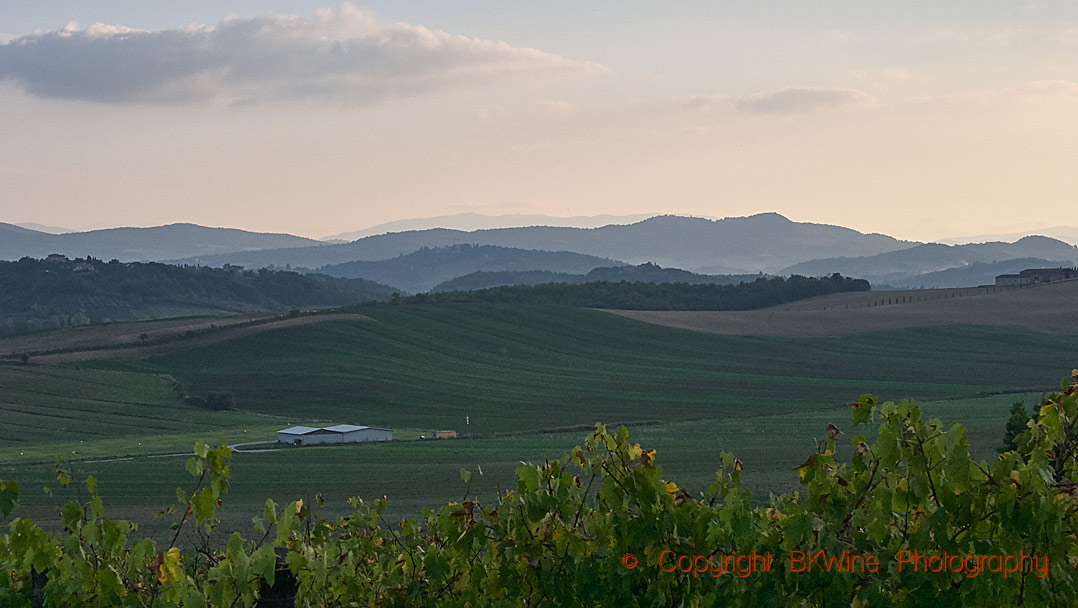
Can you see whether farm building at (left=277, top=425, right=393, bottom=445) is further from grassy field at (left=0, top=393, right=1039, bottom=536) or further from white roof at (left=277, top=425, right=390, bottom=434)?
grassy field at (left=0, top=393, right=1039, bottom=536)

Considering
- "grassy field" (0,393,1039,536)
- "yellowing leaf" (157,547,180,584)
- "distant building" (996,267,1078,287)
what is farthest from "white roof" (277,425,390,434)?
"distant building" (996,267,1078,287)

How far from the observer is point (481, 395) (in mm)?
77938

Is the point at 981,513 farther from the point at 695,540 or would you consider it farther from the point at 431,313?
the point at 431,313

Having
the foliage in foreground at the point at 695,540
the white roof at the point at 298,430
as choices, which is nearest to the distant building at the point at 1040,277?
the white roof at the point at 298,430

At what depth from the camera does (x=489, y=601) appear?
701cm

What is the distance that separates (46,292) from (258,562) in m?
206

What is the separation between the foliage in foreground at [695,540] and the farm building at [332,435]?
54.1m

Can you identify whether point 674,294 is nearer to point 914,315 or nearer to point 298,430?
point 914,315

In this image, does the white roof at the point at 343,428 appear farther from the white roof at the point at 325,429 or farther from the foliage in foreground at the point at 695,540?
the foliage in foreground at the point at 695,540

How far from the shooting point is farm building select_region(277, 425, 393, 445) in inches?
2368

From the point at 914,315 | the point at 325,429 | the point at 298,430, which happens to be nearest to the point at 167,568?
the point at 298,430

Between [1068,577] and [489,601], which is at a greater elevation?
[1068,577]

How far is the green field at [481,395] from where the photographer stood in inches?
1847

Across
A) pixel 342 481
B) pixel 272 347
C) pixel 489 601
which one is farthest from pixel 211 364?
pixel 489 601
